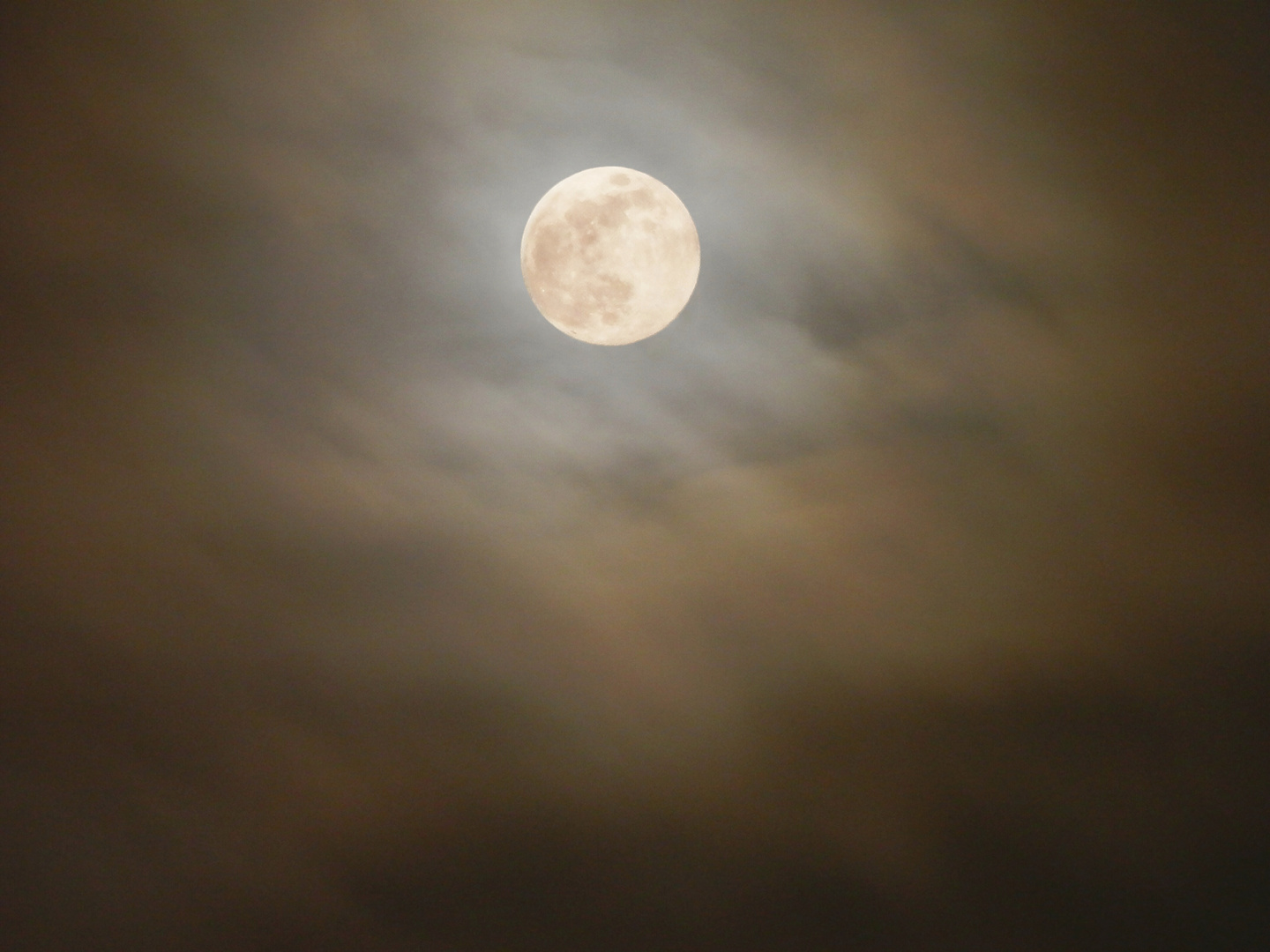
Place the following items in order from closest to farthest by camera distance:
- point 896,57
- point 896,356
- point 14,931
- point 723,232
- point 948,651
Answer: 1. point 896,57
2. point 723,232
3. point 896,356
4. point 948,651
5. point 14,931

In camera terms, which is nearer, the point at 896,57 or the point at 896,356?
the point at 896,57

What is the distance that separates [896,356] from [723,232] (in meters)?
0.74

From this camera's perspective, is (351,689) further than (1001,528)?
Yes

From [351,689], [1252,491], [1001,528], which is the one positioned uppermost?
[1252,491]

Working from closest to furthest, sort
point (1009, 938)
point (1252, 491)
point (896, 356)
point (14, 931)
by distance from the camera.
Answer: point (896, 356) → point (1252, 491) → point (14, 931) → point (1009, 938)

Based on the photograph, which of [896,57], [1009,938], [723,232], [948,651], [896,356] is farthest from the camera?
[1009,938]

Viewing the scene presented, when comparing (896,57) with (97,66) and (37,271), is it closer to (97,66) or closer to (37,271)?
(97,66)

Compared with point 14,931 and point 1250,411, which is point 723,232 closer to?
point 1250,411

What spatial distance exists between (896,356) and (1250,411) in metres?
1.29

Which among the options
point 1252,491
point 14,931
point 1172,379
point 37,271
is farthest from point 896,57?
point 14,931

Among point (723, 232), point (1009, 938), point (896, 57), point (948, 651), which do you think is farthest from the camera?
point (1009, 938)

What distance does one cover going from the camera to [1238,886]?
4.05 meters

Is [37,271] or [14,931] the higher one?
[37,271]

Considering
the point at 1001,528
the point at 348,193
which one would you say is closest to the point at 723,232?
the point at 348,193
